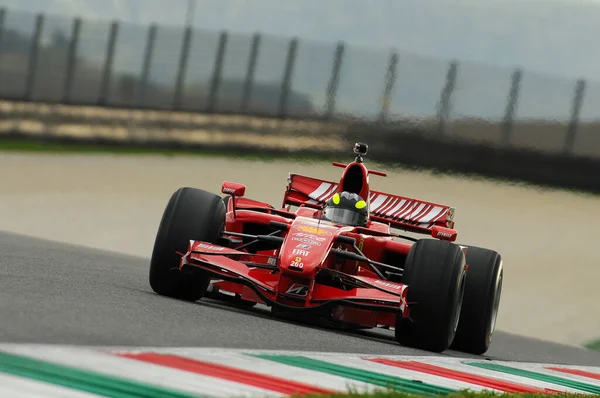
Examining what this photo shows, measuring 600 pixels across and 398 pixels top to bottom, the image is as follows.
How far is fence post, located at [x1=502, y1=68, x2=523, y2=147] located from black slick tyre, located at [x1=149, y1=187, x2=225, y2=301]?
19.0 m

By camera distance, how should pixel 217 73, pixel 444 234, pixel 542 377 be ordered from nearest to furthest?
pixel 542 377 → pixel 444 234 → pixel 217 73

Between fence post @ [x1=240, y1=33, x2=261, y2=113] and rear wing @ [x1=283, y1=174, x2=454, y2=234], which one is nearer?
rear wing @ [x1=283, y1=174, x2=454, y2=234]

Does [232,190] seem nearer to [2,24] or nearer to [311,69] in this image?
[311,69]

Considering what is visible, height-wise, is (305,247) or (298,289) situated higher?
(305,247)

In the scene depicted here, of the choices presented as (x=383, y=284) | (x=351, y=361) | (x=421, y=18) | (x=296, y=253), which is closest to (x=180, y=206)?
(x=296, y=253)

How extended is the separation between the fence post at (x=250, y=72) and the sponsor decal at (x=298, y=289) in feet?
81.6

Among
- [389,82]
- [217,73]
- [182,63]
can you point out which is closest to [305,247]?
[389,82]

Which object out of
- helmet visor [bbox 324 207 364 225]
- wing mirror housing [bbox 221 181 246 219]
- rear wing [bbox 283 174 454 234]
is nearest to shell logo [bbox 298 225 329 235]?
helmet visor [bbox 324 207 364 225]

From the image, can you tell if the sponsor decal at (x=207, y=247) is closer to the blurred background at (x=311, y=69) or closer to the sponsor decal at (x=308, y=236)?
the sponsor decal at (x=308, y=236)

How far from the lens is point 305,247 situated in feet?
33.9

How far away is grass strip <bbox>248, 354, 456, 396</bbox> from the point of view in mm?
7590

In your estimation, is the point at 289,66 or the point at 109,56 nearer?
the point at 289,66

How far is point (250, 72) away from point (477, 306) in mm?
24830

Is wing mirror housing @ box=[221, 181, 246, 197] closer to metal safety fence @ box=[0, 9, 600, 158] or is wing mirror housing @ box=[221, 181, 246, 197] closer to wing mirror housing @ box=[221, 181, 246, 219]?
wing mirror housing @ box=[221, 181, 246, 219]
